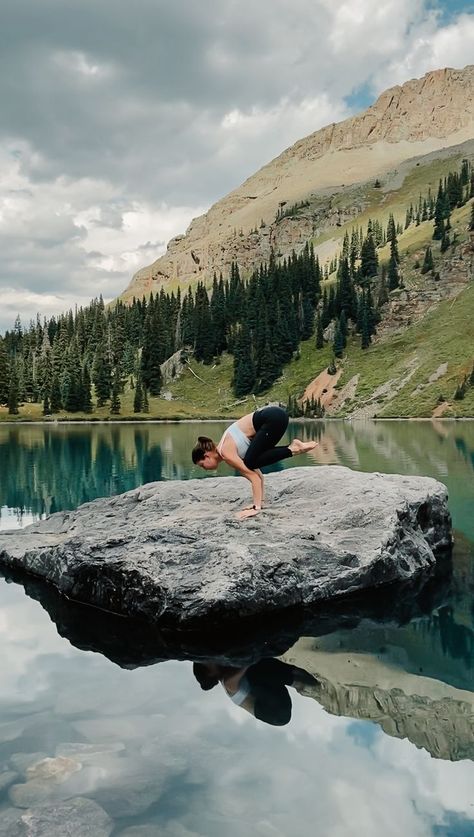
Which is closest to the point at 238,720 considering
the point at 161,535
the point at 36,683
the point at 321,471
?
the point at 36,683

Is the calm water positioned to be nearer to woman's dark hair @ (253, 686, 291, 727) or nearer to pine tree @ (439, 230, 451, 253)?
woman's dark hair @ (253, 686, 291, 727)

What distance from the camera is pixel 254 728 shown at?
727 cm

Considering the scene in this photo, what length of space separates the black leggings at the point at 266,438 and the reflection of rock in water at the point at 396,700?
4558 millimetres

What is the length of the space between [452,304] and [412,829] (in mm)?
147818

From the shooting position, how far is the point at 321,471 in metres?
17.8

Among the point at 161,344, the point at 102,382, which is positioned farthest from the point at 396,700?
the point at 161,344

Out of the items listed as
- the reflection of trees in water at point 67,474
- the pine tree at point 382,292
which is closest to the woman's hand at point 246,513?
the reflection of trees in water at point 67,474

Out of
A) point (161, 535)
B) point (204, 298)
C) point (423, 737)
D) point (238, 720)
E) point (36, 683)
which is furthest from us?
point (204, 298)

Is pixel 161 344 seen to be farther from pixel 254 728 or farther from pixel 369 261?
pixel 254 728

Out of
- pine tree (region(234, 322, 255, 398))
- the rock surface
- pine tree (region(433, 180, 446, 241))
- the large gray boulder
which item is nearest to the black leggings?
the large gray boulder

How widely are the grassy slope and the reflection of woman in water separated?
330ft

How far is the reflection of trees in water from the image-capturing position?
28.0 meters

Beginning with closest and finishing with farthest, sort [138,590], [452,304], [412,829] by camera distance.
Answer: [412,829] → [138,590] → [452,304]

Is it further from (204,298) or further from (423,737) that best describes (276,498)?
(204,298)
